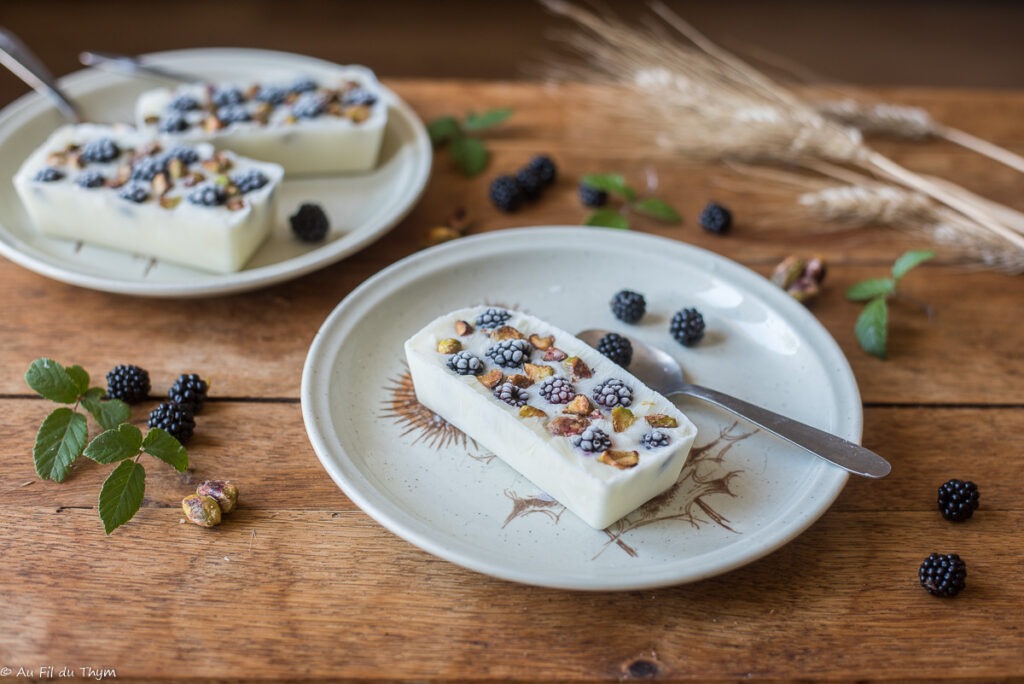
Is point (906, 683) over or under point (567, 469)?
under

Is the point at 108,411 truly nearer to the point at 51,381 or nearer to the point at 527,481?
the point at 51,381

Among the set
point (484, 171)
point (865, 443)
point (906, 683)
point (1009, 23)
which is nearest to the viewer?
point (906, 683)

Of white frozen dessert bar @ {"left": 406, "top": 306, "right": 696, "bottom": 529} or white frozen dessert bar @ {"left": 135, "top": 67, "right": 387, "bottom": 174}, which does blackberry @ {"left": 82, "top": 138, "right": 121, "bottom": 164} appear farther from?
white frozen dessert bar @ {"left": 406, "top": 306, "right": 696, "bottom": 529}

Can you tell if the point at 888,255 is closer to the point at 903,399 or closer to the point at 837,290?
the point at 837,290

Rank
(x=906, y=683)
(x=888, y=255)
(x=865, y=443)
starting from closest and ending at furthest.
A: 1. (x=906, y=683)
2. (x=865, y=443)
3. (x=888, y=255)

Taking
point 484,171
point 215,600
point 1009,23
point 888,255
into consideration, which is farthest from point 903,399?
point 1009,23

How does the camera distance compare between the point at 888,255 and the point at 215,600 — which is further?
the point at 888,255
